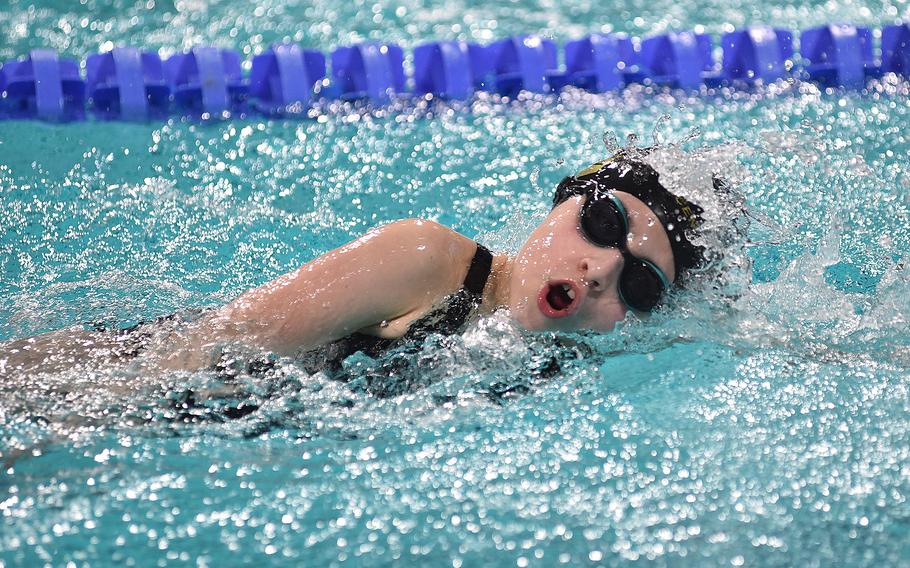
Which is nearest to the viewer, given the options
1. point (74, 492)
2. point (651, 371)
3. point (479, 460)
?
point (74, 492)

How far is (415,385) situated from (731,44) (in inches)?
105

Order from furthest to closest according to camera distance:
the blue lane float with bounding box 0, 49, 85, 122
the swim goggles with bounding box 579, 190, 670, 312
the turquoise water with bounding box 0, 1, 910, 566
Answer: the blue lane float with bounding box 0, 49, 85, 122 < the swim goggles with bounding box 579, 190, 670, 312 < the turquoise water with bounding box 0, 1, 910, 566

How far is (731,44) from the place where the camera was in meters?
4.08

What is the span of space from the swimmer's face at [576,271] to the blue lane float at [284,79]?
6.26 feet

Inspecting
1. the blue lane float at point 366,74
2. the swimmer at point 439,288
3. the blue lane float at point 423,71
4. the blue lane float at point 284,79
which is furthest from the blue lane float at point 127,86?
the swimmer at point 439,288

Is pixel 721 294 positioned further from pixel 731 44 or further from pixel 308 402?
pixel 731 44

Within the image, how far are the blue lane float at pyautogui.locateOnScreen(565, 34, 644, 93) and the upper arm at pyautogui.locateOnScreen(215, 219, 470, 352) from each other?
217cm

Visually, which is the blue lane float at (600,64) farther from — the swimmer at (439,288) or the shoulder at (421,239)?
the shoulder at (421,239)

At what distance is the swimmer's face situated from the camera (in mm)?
1980

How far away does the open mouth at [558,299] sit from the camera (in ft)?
6.49

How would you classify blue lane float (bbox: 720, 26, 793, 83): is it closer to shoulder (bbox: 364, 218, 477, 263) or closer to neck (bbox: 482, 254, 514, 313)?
neck (bbox: 482, 254, 514, 313)

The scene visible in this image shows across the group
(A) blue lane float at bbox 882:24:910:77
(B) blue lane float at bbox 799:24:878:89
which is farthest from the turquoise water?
(A) blue lane float at bbox 882:24:910:77

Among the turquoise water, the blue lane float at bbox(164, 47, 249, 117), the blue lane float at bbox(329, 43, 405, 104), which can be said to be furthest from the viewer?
the blue lane float at bbox(329, 43, 405, 104)

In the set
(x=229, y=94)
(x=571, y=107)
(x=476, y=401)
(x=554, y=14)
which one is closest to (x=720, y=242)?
(x=476, y=401)
